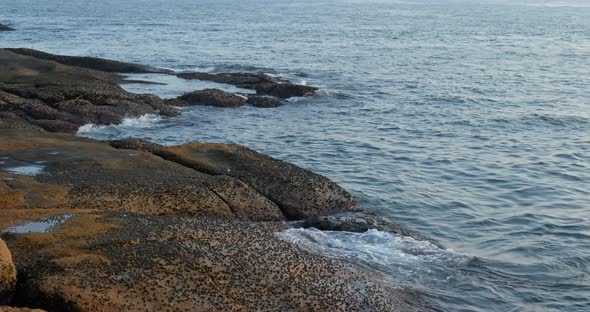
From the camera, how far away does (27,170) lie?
1555 centimetres

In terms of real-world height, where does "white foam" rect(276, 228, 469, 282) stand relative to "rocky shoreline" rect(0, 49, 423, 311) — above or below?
below

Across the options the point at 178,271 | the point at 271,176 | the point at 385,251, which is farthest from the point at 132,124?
the point at 178,271

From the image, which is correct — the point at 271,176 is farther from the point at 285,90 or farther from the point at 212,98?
the point at 285,90

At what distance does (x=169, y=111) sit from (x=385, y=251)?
63.9 feet

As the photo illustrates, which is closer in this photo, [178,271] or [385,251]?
[178,271]

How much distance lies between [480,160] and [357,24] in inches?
2796

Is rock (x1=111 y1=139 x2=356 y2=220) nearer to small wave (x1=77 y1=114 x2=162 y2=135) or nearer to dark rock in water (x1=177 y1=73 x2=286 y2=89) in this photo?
small wave (x1=77 y1=114 x2=162 y2=135)

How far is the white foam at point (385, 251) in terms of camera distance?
47.8 ft

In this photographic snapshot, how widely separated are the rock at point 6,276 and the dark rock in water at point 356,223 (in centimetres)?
711

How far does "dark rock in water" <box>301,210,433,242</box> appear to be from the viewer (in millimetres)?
16125

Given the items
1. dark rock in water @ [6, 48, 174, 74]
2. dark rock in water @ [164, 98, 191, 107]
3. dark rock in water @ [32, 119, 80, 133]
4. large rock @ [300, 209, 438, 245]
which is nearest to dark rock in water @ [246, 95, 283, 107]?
dark rock in water @ [164, 98, 191, 107]

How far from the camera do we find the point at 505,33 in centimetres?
7988

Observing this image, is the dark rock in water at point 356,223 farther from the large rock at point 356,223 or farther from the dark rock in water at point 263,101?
the dark rock in water at point 263,101

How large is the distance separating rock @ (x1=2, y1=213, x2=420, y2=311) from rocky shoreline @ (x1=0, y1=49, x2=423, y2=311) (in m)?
0.02
